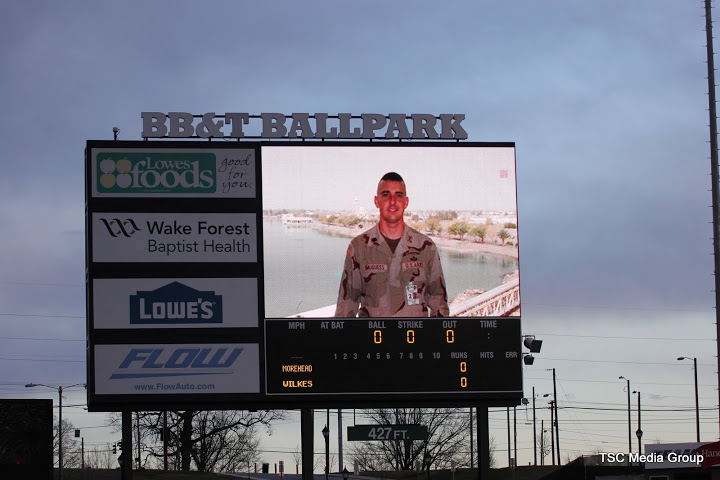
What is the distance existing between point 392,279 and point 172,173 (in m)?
6.77

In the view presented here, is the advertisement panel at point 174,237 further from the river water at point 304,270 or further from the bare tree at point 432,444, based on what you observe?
the bare tree at point 432,444

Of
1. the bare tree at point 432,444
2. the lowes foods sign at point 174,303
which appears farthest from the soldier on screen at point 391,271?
the bare tree at point 432,444

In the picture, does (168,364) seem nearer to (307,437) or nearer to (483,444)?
(307,437)

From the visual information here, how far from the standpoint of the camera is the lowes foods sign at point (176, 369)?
30969mm

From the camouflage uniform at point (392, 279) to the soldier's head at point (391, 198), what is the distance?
1.40ft

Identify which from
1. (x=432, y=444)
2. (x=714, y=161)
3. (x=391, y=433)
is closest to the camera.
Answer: (x=714, y=161)

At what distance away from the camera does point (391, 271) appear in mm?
31719

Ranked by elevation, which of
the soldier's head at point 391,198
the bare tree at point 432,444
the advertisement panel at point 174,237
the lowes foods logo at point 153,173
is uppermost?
the lowes foods logo at point 153,173

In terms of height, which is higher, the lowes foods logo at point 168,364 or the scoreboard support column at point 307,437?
the lowes foods logo at point 168,364

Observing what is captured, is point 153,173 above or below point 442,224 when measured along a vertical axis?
above

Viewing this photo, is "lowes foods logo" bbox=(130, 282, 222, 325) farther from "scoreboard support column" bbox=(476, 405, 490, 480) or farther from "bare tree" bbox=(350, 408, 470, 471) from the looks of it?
"bare tree" bbox=(350, 408, 470, 471)

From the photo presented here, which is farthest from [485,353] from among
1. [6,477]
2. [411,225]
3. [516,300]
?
[6,477]

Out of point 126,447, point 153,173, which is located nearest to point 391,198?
point 153,173

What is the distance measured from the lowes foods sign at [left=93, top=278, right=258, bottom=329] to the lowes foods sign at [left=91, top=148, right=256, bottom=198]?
2.46m
